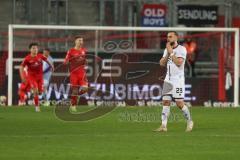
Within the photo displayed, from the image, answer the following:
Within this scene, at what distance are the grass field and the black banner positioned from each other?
37.3ft

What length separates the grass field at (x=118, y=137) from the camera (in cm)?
1391

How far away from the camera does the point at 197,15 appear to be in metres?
35.7

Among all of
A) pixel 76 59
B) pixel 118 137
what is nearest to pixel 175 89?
pixel 118 137

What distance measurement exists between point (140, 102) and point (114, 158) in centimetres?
1597

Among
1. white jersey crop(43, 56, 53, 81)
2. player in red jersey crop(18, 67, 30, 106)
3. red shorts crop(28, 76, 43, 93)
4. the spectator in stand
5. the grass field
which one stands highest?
the spectator in stand

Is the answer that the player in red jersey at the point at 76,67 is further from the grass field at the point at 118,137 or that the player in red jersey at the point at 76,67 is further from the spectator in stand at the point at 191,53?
the spectator in stand at the point at 191,53

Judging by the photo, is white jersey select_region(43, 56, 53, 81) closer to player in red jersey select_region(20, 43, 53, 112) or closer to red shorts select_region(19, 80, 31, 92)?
red shorts select_region(19, 80, 31, 92)

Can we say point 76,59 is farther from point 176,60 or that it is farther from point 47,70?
point 176,60

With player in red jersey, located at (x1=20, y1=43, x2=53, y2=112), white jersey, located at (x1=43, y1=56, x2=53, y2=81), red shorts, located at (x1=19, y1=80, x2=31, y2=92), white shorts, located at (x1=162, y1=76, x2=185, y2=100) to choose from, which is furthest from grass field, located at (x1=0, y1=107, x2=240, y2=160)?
white jersey, located at (x1=43, y1=56, x2=53, y2=81)

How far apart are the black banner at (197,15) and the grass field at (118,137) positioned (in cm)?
1136

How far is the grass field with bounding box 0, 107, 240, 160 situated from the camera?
1391cm

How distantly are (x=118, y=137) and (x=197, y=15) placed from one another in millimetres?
19462

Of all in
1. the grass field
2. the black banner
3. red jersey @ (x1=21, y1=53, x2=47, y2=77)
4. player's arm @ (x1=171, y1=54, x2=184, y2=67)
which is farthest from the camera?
the black banner

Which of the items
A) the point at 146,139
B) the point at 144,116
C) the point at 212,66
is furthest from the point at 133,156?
the point at 212,66
